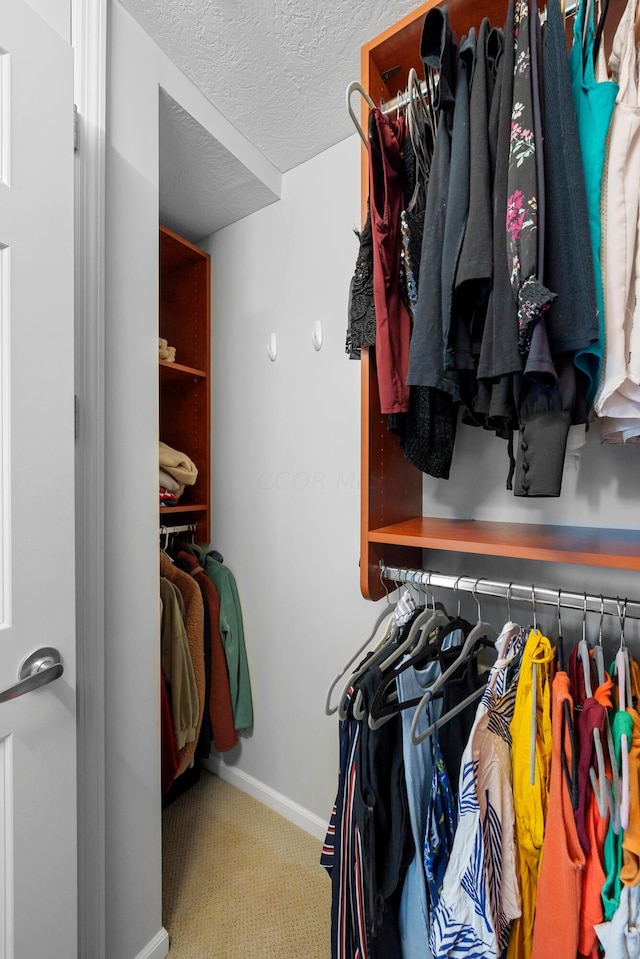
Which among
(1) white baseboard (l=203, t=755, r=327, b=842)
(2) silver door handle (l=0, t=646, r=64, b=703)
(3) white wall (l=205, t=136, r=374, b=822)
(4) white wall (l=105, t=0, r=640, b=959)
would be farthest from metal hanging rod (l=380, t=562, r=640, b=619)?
(1) white baseboard (l=203, t=755, r=327, b=842)

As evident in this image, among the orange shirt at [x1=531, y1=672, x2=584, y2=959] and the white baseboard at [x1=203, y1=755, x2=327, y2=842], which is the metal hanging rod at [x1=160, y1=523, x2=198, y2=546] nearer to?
the white baseboard at [x1=203, y1=755, x2=327, y2=842]

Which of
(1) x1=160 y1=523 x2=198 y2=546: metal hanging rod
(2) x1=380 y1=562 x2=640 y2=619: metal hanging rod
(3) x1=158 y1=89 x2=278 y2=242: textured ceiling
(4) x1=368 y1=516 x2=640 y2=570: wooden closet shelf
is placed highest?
(3) x1=158 y1=89 x2=278 y2=242: textured ceiling

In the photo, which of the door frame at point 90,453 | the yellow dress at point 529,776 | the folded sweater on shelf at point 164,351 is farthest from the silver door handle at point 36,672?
the folded sweater on shelf at point 164,351

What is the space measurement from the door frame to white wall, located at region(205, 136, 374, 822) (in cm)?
74

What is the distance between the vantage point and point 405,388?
0.95 m

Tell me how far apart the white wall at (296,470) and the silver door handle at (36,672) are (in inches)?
36.3

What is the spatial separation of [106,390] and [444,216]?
835mm

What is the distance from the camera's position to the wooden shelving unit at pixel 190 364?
1.93 meters

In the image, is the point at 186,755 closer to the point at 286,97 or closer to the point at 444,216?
the point at 444,216

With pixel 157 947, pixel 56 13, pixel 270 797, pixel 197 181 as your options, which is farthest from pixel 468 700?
pixel 197 181

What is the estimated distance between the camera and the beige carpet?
1228 mm

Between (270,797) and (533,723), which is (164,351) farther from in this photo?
(270,797)

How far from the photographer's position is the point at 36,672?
77cm

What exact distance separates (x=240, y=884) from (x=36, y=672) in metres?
1.16
